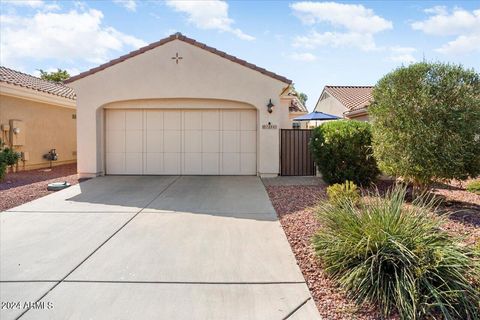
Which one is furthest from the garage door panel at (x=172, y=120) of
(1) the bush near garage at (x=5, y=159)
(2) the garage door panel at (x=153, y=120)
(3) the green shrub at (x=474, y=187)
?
(3) the green shrub at (x=474, y=187)

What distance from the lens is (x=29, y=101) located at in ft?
51.3

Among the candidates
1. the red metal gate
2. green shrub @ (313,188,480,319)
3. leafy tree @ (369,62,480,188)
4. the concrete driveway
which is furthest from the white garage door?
green shrub @ (313,188,480,319)

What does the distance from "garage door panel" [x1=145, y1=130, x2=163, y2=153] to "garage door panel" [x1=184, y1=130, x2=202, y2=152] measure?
39.2 inches

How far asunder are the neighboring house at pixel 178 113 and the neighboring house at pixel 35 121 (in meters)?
3.85

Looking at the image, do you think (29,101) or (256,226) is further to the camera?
(29,101)

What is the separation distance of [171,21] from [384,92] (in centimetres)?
865

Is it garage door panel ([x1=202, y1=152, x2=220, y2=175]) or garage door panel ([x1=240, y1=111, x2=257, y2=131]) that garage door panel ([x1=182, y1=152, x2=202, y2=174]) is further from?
garage door panel ([x1=240, y1=111, x2=257, y2=131])

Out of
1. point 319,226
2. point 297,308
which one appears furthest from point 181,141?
point 297,308

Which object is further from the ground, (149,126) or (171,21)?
(171,21)

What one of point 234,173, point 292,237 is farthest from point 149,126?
point 292,237

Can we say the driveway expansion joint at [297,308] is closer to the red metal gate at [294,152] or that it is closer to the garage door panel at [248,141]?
the red metal gate at [294,152]

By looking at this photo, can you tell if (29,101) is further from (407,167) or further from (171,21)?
(407,167)

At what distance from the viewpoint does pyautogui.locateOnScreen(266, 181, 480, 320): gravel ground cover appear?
3762 millimetres

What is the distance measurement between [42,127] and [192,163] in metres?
8.54
